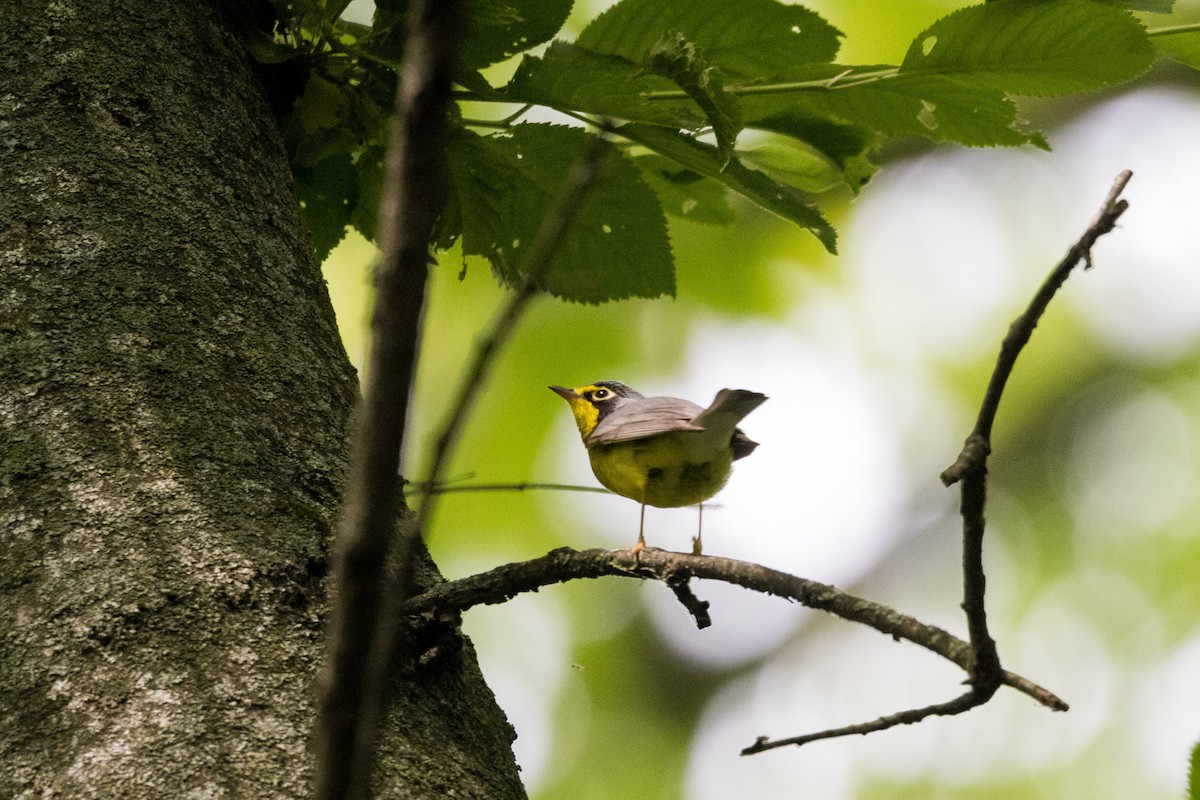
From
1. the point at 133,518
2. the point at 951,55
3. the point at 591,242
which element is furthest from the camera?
the point at 591,242

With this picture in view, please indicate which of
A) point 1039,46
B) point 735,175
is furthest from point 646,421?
point 1039,46

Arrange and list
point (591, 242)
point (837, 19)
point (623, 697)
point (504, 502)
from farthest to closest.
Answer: point (623, 697)
point (504, 502)
point (837, 19)
point (591, 242)

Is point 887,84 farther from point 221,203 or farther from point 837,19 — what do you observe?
point 837,19

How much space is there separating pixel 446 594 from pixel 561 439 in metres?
4.99

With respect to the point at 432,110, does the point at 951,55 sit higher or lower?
higher

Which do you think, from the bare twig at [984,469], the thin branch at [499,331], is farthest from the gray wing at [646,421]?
the thin branch at [499,331]

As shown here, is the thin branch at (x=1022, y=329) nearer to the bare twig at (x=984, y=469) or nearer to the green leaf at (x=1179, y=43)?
the bare twig at (x=984, y=469)

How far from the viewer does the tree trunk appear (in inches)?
51.1

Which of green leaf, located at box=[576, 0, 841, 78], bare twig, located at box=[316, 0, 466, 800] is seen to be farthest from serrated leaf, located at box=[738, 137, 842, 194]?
bare twig, located at box=[316, 0, 466, 800]

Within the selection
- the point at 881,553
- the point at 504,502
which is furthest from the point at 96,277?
the point at 881,553

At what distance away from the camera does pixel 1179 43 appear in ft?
6.71

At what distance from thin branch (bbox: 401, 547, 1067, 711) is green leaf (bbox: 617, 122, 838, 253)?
0.87 metres

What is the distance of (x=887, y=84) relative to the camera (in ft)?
6.91

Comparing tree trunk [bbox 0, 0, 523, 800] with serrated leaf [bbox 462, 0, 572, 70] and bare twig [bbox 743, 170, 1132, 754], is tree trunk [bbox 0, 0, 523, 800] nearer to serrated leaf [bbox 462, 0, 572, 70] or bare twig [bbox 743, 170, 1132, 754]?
serrated leaf [bbox 462, 0, 572, 70]
